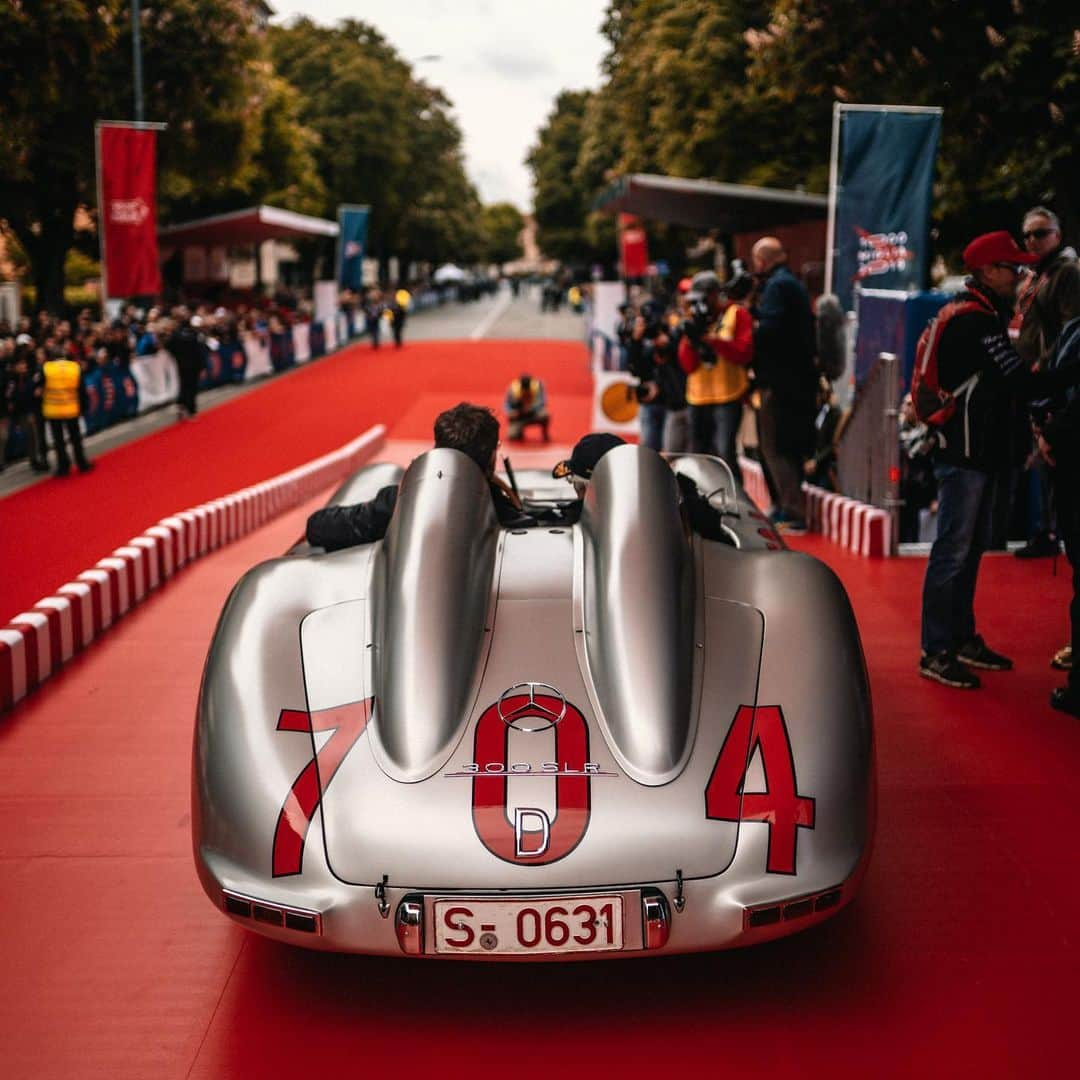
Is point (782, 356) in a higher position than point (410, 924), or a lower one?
higher

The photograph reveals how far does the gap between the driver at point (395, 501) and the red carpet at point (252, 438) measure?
4.60 metres

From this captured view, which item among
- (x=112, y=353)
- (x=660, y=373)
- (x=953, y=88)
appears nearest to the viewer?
(x=660, y=373)

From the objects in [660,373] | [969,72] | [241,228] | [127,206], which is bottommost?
[660,373]

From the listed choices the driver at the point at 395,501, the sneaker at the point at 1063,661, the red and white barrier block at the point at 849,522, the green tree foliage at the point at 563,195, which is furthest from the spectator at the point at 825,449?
the green tree foliage at the point at 563,195

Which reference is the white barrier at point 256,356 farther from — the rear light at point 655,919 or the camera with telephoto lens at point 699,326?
the rear light at point 655,919

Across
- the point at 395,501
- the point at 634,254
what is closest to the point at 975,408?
the point at 395,501

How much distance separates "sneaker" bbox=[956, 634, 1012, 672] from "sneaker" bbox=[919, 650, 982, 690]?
0.18 metres

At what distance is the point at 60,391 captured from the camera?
15297 millimetres

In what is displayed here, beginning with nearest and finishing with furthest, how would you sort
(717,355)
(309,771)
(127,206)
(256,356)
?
(309,771) < (717,355) < (127,206) < (256,356)

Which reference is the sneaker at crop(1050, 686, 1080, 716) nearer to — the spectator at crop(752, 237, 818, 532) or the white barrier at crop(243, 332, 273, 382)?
the spectator at crop(752, 237, 818, 532)

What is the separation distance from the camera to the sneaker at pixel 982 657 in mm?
6461

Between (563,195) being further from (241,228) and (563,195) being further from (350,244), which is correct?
(241,228)

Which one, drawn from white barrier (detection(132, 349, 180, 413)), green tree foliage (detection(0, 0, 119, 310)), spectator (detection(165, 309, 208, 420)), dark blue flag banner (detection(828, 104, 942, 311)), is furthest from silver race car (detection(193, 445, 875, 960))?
white barrier (detection(132, 349, 180, 413))

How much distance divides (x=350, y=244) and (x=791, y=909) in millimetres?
38415
